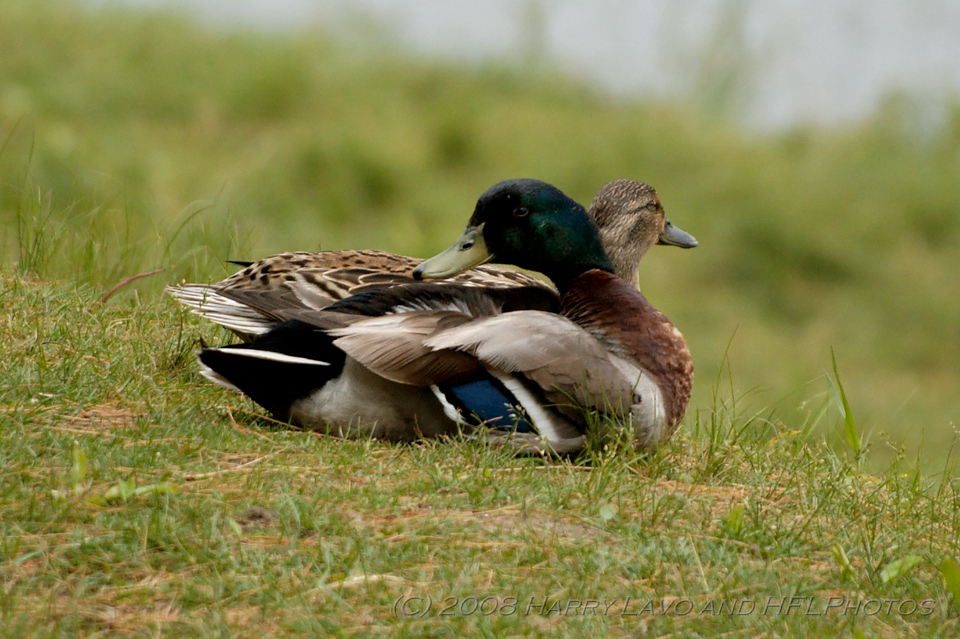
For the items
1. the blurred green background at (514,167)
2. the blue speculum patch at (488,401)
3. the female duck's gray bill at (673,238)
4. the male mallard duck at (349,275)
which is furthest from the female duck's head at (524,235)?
the blurred green background at (514,167)

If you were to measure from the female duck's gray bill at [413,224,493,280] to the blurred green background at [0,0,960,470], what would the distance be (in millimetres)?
4477

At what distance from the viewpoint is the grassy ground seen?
2.73 m

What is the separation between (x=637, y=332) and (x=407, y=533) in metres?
1.38

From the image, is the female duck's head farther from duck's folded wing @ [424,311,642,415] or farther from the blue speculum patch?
the blue speculum patch

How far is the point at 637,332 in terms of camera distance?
414 cm

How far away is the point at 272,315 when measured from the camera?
4434 millimetres

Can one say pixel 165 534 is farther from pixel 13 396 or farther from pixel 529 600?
pixel 13 396

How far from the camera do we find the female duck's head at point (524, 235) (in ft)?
14.5

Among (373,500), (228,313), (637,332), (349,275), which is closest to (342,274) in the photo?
(349,275)

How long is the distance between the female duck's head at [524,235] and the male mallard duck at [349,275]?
0.14 meters

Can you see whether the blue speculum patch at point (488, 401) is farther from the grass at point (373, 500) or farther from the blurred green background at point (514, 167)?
the blurred green background at point (514, 167)

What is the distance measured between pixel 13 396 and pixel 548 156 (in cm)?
916

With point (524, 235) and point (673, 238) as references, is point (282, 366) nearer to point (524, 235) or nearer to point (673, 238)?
point (524, 235)

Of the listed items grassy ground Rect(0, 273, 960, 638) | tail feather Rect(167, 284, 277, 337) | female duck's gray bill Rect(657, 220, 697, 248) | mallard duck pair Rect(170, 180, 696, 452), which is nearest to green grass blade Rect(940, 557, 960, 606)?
grassy ground Rect(0, 273, 960, 638)
